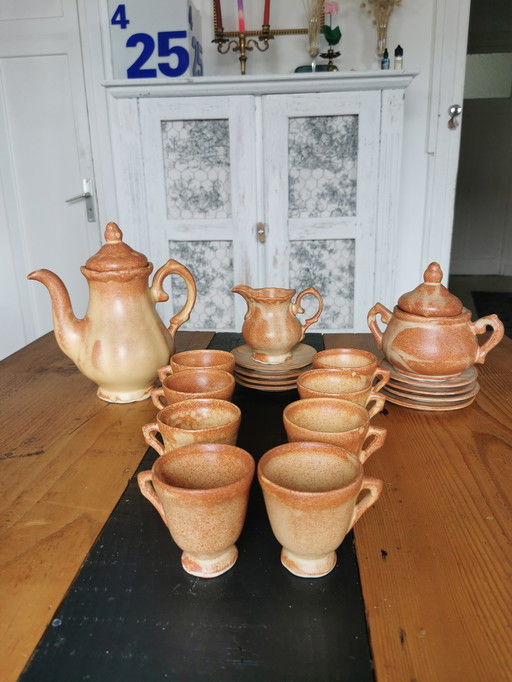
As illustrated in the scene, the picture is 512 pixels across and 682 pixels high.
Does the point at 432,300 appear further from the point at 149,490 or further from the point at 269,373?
the point at 149,490

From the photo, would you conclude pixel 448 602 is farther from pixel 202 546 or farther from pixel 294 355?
pixel 294 355

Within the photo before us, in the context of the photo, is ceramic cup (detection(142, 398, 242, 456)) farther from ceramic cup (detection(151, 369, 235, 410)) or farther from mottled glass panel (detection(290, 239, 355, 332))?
mottled glass panel (detection(290, 239, 355, 332))

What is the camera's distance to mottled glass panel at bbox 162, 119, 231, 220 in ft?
6.88

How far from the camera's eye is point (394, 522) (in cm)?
58

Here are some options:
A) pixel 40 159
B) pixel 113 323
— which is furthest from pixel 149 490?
pixel 40 159

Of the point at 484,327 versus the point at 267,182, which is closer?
the point at 484,327

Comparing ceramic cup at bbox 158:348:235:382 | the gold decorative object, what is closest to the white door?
the gold decorative object

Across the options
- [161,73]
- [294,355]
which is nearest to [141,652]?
[294,355]

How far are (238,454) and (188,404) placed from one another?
139 mm

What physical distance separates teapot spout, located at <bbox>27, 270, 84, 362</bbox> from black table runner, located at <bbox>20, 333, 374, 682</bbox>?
1.35ft

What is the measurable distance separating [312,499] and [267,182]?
1.86m

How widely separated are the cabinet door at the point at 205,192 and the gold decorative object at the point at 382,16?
0.67 metres

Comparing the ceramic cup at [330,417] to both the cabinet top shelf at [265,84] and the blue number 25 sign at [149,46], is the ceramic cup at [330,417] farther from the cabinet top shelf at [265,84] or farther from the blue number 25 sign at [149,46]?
the blue number 25 sign at [149,46]

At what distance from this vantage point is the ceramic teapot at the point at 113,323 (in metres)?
0.88
